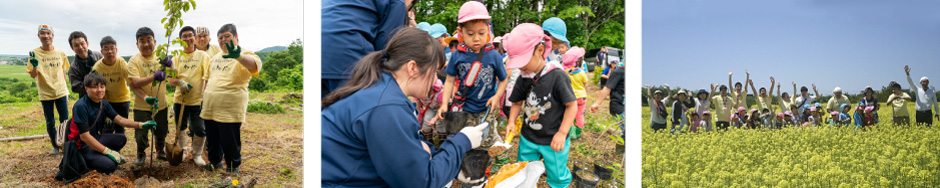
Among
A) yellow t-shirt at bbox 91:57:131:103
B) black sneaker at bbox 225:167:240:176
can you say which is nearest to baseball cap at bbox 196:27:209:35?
yellow t-shirt at bbox 91:57:131:103

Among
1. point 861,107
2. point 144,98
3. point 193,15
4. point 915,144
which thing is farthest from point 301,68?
point 915,144

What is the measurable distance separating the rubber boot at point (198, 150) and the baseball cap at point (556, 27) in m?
2.17

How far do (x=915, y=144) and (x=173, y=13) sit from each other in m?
5.76

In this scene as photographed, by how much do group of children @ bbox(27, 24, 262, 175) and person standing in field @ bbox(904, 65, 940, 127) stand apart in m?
5.28

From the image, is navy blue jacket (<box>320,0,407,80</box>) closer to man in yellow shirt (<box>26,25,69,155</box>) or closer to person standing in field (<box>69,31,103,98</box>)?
person standing in field (<box>69,31,103,98</box>)

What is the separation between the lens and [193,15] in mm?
3025

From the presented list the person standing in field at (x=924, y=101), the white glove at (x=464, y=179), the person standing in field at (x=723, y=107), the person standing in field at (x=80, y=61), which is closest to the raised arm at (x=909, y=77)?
the person standing in field at (x=924, y=101)

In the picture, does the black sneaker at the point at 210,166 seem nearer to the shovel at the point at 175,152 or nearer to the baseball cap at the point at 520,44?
the shovel at the point at 175,152

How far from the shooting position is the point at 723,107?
4.59 metres

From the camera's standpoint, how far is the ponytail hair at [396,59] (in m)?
2.35

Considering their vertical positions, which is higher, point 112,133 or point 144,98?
point 144,98

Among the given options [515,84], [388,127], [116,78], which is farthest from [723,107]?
[116,78]

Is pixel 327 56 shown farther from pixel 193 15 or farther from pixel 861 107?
pixel 861 107

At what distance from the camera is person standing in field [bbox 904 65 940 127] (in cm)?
445
